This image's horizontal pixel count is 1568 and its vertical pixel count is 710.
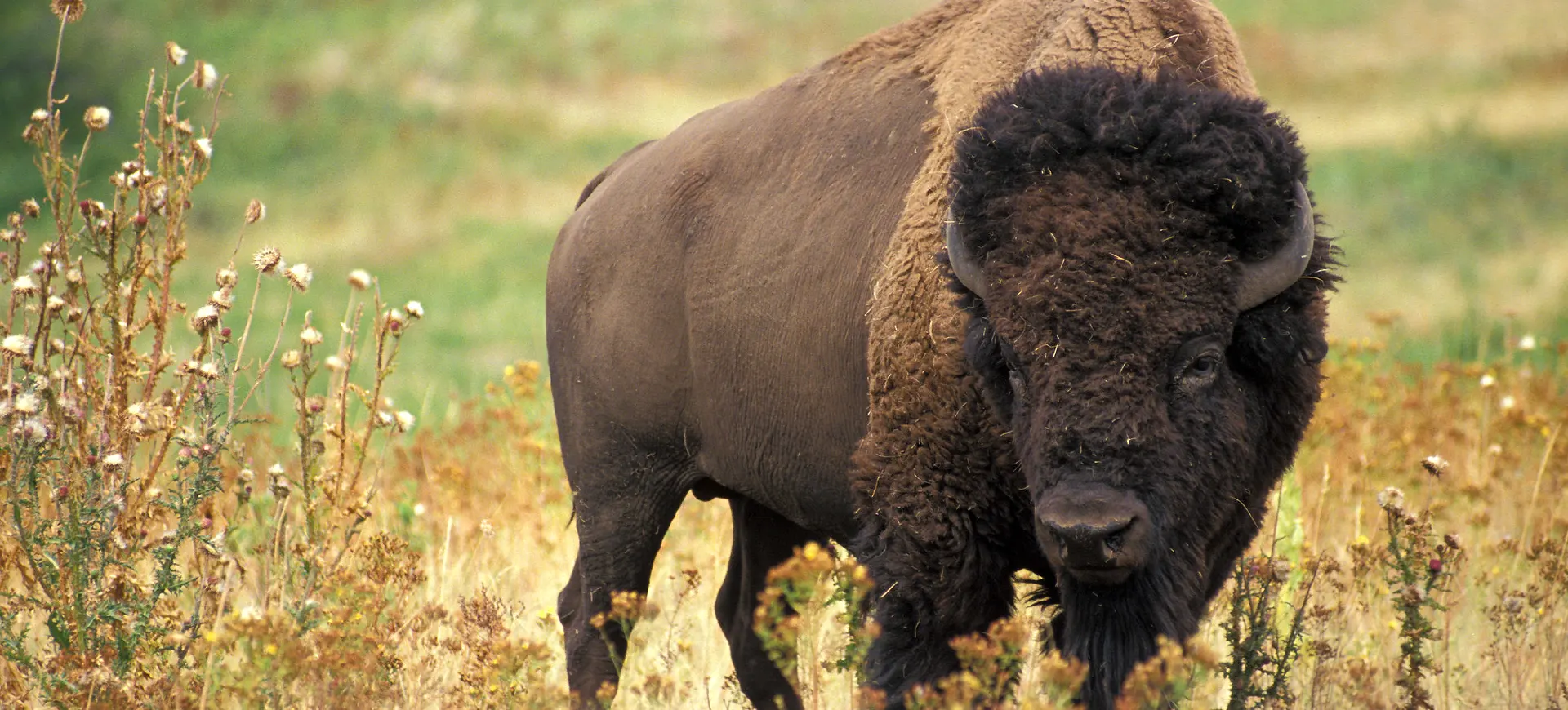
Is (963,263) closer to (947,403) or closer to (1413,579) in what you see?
(947,403)

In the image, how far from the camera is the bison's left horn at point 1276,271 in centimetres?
347

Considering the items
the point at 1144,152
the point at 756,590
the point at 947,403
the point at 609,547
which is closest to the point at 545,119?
the point at 756,590

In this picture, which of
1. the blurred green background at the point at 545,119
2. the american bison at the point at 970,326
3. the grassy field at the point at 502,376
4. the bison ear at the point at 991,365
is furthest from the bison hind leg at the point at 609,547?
the blurred green background at the point at 545,119

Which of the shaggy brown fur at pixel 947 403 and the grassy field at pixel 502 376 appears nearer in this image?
the shaggy brown fur at pixel 947 403

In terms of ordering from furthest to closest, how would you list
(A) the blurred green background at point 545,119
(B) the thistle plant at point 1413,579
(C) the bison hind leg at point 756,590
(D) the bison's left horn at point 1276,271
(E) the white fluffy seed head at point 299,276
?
(A) the blurred green background at point 545,119 < (C) the bison hind leg at point 756,590 < (E) the white fluffy seed head at point 299,276 < (B) the thistle plant at point 1413,579 < (D) the bison's left horn at point 1276,271

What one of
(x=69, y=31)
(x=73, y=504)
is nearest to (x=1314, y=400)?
(x=73, y=504)

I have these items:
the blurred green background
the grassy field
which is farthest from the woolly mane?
the blurred green background

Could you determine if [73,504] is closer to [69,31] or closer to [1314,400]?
[1314,400]

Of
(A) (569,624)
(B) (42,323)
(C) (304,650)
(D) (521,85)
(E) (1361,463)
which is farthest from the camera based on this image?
(D) (521,85)

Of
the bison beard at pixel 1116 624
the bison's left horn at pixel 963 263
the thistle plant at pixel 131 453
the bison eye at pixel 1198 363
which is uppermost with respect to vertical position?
the thistle plant at pixel 131 453

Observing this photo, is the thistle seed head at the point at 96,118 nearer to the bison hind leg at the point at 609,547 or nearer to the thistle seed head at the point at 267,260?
the thistle seed head at the point at 267,260

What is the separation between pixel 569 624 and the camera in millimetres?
5250

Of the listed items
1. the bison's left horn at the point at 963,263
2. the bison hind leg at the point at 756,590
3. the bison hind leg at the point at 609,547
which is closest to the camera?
the bison's left horn at the point at 963,263

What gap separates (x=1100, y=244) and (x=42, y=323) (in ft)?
9.40
